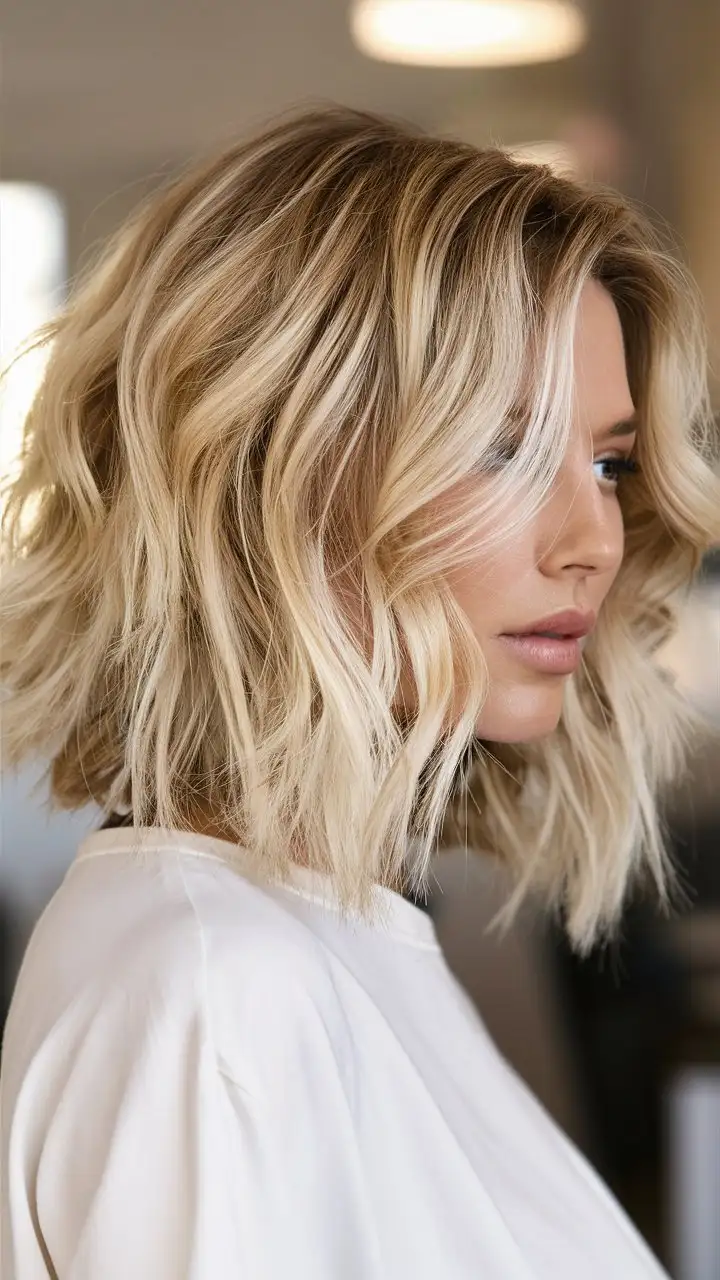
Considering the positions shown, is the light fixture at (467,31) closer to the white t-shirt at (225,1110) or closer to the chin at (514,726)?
the chin at (514,726)

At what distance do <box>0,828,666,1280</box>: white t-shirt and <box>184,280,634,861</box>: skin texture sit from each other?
18 centimetres

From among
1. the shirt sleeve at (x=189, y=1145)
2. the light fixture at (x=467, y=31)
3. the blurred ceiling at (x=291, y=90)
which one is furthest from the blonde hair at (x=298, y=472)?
the light fixture at (x=467, y=31)

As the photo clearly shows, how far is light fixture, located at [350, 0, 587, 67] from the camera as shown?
1.79 meters

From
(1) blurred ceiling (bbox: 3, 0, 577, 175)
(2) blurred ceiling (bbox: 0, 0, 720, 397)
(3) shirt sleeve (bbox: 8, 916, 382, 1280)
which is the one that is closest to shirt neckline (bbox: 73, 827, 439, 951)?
(3) shirt sleeve (bbox: 8, 916, 382, 1280)

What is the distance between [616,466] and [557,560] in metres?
0.16

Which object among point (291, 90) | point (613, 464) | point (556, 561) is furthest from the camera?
point (291, 90)

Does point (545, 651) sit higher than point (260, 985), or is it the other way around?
point (545, 651)

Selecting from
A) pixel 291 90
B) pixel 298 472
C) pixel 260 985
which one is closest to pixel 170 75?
pixel 291 90

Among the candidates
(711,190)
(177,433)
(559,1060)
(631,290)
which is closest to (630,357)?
(631,290)

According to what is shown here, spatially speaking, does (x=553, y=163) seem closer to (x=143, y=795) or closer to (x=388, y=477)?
(x=388, y=477)

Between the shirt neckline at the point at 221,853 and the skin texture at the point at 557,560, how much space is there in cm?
12

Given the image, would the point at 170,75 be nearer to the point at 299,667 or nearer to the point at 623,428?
the point at 623,428

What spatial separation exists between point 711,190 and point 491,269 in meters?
1.19

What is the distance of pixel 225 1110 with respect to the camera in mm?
590
